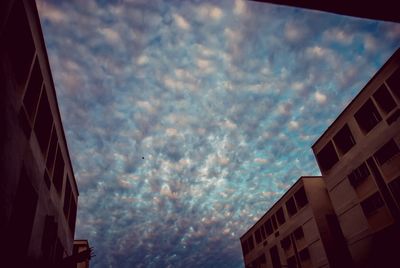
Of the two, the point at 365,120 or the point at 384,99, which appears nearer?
the point at 384,99

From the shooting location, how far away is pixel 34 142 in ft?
40.5

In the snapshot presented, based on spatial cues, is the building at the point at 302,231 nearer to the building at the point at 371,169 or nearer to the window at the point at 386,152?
the building at the point at 371,169

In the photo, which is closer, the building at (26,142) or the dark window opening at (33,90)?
the building at (26,142)

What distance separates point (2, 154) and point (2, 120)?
1055mm

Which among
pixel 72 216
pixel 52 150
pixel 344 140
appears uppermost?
pixel 344 140

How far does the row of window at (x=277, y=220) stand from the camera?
112ft

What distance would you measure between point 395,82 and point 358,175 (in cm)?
812

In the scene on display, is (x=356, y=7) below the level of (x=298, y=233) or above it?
below

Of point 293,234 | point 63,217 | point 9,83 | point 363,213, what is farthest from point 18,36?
point 293,234

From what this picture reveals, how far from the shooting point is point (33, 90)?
42.2 ft

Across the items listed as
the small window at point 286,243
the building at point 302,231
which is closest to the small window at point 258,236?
the building at point 302,231

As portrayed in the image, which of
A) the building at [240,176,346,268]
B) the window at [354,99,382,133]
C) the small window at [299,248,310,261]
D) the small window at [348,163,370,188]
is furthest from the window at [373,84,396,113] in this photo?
the small window at [299,248,310,261]

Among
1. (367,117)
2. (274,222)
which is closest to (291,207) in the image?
(274,222)

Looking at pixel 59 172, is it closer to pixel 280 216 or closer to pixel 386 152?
pixel 386 152
